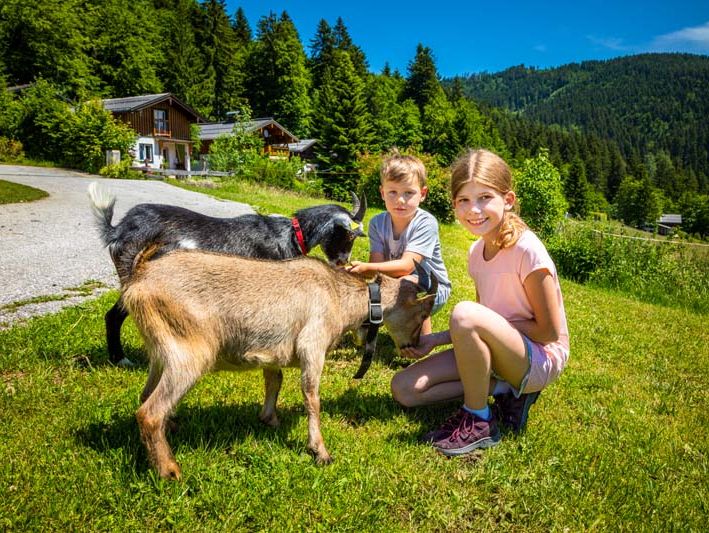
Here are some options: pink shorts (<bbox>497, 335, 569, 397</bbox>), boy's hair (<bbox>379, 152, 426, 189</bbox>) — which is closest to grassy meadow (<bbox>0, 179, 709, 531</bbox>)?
pink shorts (<bbox>497, 335, 569, 397</bbox>)

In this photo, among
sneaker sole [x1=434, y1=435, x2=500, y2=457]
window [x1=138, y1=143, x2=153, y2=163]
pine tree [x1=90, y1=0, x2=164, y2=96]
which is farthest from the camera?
pine tree [x1=90, y1=0, x2=164, y2=96]

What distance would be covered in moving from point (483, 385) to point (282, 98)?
72585 millimetres

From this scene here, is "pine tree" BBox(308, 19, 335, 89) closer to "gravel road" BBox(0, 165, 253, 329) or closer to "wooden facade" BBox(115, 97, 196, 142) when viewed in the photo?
"wooden facade" BBox(115, 97, 196, 142)

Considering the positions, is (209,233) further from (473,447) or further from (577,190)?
(577,190)

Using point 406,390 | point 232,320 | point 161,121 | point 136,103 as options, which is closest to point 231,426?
point 232,320

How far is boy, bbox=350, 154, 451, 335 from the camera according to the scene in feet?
14.7

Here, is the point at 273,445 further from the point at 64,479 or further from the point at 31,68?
the point at 31,68

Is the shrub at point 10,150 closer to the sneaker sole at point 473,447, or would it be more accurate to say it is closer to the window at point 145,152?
the window at point 145,152

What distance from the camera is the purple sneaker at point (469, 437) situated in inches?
126

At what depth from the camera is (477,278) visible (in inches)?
148

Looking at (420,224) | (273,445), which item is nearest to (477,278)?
(420,224)

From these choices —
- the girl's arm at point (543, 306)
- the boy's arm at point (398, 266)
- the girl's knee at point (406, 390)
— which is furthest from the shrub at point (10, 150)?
the girl's arm at point (543, 306)

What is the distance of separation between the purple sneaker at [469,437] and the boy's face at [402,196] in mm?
2122

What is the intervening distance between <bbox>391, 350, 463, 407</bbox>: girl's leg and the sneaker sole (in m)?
0.54
